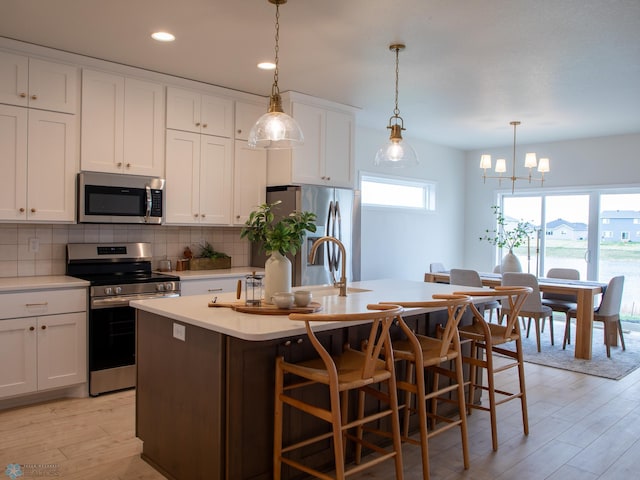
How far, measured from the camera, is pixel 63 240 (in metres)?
4.09

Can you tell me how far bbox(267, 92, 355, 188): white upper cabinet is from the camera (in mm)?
4793

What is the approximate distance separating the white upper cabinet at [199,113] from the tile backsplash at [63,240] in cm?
93

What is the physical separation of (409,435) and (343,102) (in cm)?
327

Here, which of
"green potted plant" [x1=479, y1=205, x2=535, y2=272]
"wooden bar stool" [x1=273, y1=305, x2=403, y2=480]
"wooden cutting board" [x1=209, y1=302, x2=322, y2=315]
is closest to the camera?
"wooden bar stool" [x1=273, y1=305, x2=403, y2=480]

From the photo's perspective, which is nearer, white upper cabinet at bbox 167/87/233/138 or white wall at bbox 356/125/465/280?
white upper cabinet at bbox 167/87/233/138

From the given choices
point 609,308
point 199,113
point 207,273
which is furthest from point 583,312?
point 199,113

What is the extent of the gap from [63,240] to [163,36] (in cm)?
182

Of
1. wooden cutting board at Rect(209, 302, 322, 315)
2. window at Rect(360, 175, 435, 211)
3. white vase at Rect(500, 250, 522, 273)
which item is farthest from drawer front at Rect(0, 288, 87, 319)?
white vase at Rect(500, 250, 522, 273)

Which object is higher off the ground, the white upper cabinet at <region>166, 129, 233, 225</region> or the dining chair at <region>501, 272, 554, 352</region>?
the white upper cabinet at <region>166, 129, 233, 225</region>

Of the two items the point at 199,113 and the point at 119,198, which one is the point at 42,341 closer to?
the point at 119,198

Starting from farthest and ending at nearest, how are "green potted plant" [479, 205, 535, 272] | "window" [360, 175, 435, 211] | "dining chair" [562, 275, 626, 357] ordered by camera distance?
1. "green potted plant" [479, 205, 535, 272]
2. "window" [360, 175, 435, 211]
3. "dining chair" [562, 275, 626, 357]

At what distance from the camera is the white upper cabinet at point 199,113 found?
4.34 m

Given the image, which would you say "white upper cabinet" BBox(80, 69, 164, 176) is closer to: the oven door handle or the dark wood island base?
the oven door handle

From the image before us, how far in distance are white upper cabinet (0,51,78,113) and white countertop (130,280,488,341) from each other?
188cm
